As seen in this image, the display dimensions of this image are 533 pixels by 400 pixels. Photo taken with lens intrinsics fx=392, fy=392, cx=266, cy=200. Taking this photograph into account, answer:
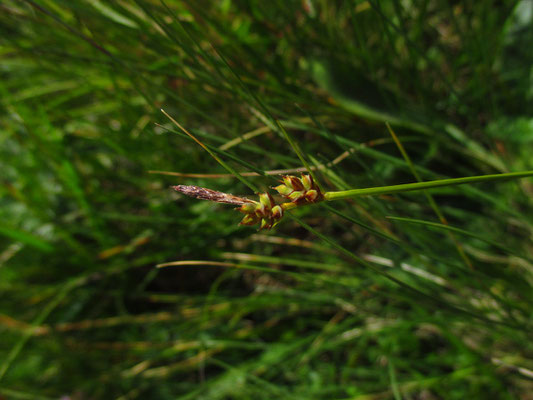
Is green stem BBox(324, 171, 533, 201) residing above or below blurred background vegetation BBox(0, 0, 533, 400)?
above

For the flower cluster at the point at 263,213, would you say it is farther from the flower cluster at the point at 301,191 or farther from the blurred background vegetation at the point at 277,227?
the blurred background vegetation at the point at 277,227

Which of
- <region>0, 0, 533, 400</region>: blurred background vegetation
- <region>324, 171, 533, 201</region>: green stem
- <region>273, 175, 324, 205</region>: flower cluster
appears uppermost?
<region>324, 171, 533, 201</region>: green stem

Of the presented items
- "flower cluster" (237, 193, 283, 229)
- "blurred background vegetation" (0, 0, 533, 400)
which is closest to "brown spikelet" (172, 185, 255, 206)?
"flower cluster" (237, 193, 283, 229)

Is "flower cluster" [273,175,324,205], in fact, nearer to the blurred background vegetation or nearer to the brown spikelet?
the brown spikelet

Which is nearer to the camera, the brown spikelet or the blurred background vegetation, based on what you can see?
the brown spikelet

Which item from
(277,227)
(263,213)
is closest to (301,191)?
(263,213)

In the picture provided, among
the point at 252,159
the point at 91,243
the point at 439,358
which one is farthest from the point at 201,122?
the point at 439,358
